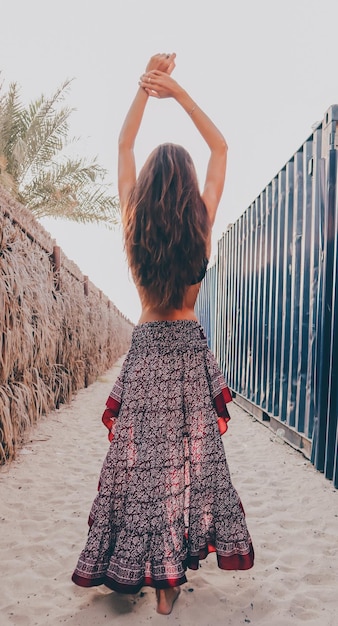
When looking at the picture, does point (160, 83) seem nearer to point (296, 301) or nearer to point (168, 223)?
point (168, 223)

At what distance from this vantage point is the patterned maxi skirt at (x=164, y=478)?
1489mm

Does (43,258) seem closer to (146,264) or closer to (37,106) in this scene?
(146,264)

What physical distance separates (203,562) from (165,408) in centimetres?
90

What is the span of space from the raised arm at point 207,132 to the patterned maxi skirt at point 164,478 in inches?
18.0

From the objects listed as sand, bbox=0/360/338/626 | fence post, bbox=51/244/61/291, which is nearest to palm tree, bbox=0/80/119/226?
fence post, bbox=51/244/61/291

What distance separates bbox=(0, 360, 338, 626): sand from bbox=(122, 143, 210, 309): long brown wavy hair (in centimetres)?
110

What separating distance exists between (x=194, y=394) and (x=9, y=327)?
6.64ft

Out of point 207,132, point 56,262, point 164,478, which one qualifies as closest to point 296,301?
point 207,132

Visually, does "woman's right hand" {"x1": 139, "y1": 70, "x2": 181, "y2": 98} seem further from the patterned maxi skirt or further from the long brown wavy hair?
the patterned maxi skirt

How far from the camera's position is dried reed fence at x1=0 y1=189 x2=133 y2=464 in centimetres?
319

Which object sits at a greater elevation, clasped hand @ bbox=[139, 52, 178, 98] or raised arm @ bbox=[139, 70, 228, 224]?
clasped hand @ bbox=[139, 52, 178, 98]

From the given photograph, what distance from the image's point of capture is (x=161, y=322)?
1.62m

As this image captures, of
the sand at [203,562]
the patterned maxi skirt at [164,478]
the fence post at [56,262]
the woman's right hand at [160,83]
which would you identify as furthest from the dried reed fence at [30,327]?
the woman's right hand at [160,83]

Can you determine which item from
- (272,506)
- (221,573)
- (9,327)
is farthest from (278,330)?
(221,573)
